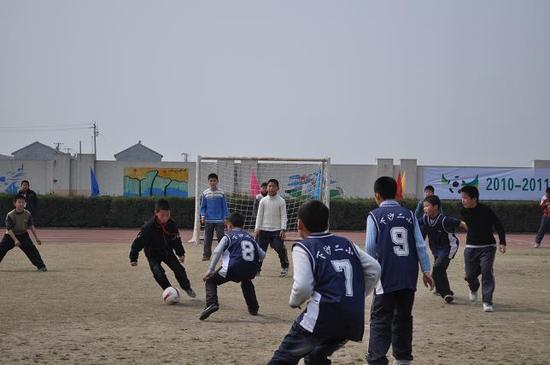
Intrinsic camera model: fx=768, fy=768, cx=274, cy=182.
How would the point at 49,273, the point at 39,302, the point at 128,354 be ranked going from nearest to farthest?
the point at 128,354, the point at 39,302, the point at 49,273

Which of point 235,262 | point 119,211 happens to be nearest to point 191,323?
point 235,262

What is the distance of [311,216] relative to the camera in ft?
18.2

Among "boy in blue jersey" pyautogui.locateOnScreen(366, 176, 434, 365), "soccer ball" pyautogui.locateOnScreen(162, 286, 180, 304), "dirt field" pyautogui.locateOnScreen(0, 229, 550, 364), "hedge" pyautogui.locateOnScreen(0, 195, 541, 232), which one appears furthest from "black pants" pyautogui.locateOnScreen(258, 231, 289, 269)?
"hedge" pyautogui.locateOnScreen(0, 195, 541, 232)

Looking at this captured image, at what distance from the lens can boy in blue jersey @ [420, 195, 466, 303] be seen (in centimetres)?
1208

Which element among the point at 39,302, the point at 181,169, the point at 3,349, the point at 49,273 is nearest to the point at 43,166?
the point at 181,169

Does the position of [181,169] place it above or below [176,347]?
above

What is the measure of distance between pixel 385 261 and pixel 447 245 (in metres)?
5.47

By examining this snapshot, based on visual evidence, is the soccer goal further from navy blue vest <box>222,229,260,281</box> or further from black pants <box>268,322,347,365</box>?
black pants <box>268,322,347,365</box>

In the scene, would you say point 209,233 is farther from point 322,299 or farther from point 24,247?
point 322,299

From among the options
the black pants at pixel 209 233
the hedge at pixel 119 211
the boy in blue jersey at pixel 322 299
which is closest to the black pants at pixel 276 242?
the black pants at pixel 209 233

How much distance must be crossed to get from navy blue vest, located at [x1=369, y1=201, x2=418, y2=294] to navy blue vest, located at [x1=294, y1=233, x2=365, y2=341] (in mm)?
1774

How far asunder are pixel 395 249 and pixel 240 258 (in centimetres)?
338

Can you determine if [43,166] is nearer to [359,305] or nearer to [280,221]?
[280,221]

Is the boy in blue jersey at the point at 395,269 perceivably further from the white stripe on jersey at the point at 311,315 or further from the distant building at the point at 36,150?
the distant building at the point at 36,150
